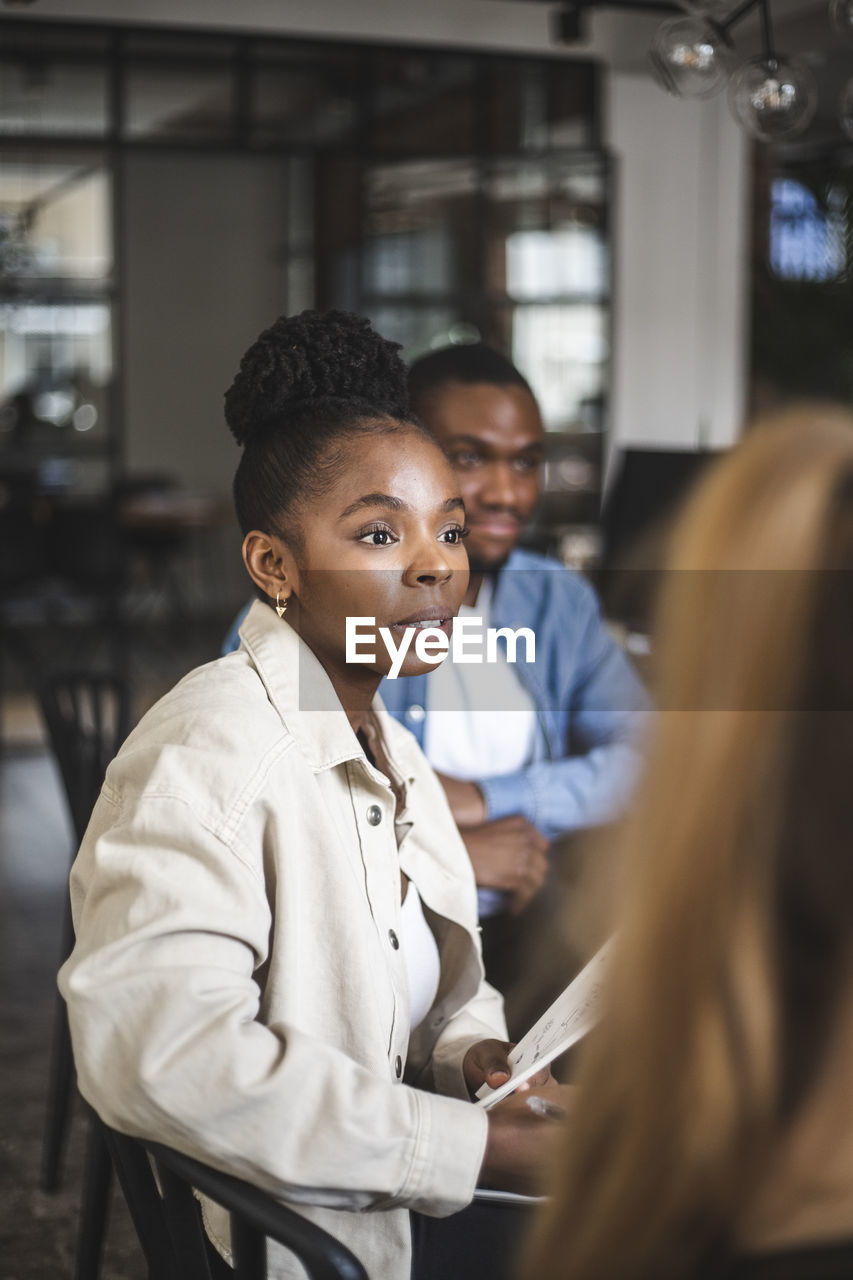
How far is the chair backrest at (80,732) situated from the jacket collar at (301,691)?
30.0 inches

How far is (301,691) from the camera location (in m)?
1.12

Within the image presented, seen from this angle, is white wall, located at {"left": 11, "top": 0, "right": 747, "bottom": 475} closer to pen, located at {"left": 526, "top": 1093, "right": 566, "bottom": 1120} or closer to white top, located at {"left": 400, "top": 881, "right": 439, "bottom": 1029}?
white top, located at {"left": 400, "top": 881, "right": 439, "bottom": 1029}

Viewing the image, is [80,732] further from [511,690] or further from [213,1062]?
[213,1062]

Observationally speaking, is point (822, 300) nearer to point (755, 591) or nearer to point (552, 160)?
point (552, 160)

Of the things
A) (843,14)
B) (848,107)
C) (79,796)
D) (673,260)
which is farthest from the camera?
(673,260)

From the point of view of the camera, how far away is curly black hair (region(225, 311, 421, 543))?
1167 mm

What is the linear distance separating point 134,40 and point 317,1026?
5443mm

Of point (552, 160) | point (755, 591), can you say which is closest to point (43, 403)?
point (552, 160)

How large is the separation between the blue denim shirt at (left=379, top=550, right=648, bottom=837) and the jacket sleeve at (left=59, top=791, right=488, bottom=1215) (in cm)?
92

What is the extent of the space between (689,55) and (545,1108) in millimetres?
2671

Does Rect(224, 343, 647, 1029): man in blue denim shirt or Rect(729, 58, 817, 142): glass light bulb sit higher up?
Rect(729, 58, 817, 142): glass light bulb

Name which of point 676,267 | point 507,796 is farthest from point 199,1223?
point 676,267

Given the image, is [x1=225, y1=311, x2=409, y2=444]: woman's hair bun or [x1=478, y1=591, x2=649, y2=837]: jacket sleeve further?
[x1=478, y1=591, x2=649, y2=837]: jacket sleeve

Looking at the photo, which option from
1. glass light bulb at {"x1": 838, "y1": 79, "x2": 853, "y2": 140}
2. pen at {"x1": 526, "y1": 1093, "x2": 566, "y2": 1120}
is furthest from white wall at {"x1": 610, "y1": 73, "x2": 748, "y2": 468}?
pen at {"x1": 526, "y1": 1093, "x2": 566, "y2": 1120}
